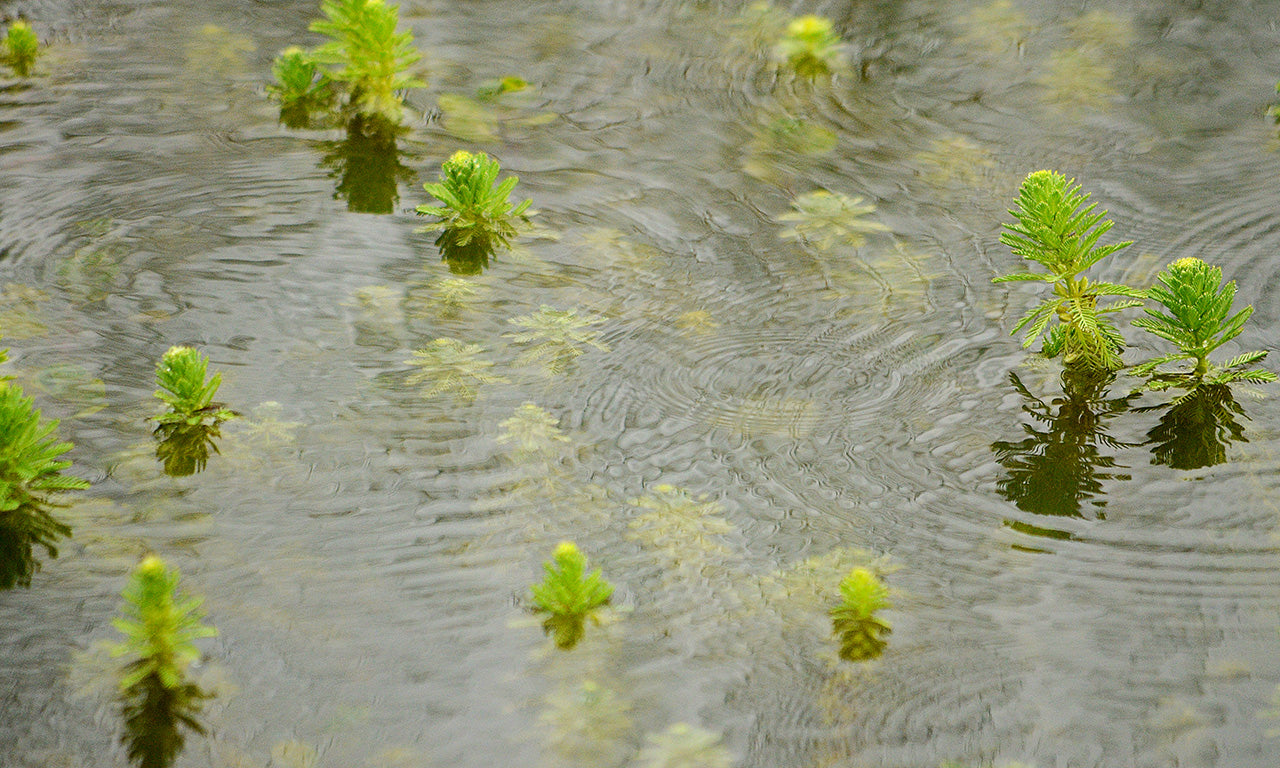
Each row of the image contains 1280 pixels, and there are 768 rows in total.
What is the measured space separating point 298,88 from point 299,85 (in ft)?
0.05

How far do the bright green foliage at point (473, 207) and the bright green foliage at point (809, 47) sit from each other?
1441 millimetres

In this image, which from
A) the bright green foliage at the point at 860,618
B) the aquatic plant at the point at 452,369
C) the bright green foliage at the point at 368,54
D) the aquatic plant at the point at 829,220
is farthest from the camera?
the bright green foliage at the point at 368,54

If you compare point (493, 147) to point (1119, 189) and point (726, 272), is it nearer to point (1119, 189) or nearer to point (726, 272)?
point (726, 272)

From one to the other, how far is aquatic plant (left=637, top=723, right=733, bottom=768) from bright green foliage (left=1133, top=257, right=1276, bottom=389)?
1383mm

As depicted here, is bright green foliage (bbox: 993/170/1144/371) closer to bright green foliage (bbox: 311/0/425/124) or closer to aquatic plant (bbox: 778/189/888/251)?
aquatic plant (bbox: 778/189/888/251)

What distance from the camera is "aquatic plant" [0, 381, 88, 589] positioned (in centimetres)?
226

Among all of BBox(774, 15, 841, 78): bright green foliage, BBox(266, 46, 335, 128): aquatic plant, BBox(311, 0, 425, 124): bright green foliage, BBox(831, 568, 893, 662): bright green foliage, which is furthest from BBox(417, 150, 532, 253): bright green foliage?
BBox(831, 568, 893, 662): bright green foliage

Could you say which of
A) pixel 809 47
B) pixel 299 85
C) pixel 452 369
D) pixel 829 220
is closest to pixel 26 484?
pixel 452 369

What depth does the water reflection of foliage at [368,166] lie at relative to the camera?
3.38 meters

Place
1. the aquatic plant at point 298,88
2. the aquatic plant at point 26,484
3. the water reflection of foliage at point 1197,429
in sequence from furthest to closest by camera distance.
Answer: the aquatic plant at point 298,88 → the water reflection of foliage at point 1197,429 → the aquatic plant at point 26,484

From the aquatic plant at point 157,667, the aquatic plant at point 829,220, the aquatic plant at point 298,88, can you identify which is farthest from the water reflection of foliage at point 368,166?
the aquatic plant at point 157,667

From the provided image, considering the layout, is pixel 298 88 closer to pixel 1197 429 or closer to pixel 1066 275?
pixel 1066 275

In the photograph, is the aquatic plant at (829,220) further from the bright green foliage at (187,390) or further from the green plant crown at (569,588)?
the bright green foliage at (187,390)

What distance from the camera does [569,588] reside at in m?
2.07
